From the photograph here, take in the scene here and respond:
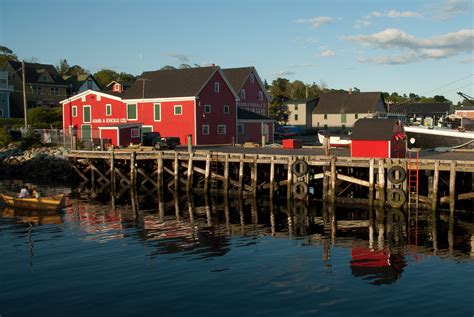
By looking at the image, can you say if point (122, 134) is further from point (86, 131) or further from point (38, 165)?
point (86, 131)

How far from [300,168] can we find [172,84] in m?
27.0

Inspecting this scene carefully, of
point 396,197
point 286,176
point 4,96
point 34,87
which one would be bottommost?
point 396,197

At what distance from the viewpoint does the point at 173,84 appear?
53719mm

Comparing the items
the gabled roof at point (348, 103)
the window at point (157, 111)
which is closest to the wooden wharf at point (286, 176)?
the window at point (157, 111)

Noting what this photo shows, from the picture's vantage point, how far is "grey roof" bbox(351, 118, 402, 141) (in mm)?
29438

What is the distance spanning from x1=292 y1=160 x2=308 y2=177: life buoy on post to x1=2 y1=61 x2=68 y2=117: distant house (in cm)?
6613

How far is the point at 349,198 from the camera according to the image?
29781 mm

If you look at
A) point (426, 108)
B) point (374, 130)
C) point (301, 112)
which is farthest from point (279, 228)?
point (426, 108)

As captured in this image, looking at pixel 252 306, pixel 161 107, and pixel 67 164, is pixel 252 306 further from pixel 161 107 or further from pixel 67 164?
pixel 161 107

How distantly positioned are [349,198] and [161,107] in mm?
27430

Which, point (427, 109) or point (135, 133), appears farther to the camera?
point (427, 109)

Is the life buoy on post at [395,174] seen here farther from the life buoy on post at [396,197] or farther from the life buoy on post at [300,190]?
the life buoy on post at [300,190]

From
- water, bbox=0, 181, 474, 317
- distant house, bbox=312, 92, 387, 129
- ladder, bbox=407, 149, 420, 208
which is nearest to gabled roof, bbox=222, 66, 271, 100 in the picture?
distant house, bbox=312, 92, 387, 129

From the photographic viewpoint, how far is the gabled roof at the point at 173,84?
170 feet
